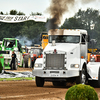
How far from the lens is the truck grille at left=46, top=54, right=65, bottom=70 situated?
17797 mm

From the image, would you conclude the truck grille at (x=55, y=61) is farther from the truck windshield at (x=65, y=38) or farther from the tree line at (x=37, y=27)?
the tree line at (x=37, y=27)

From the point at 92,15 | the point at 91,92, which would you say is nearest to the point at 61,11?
the point at 91,92

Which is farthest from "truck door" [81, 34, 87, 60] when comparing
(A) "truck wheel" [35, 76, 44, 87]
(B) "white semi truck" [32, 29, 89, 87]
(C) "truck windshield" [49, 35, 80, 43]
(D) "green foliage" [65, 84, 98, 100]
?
(D) "green foliage" [65, 84, 98, 100]

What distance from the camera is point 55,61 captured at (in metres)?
17.9

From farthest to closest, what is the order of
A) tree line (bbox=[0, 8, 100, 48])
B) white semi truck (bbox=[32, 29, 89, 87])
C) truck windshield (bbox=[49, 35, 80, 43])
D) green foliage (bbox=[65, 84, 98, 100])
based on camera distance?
tree line (bbox=[0, 8, 100, 48]) → truck windshield (bbox=[49, 35, 80, 43]) → white semi truck (bbox=[32, 29, 89, 87]) → green foliage (bbox=[65, 84, 98, 100])

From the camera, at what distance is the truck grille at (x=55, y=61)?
58.4 feet

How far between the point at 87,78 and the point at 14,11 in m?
91.7

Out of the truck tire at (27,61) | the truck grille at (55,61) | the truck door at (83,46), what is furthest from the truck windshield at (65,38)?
the truck tire at (27,61)

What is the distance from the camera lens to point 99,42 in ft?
325

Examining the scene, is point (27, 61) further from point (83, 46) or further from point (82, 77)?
point (82, 77)

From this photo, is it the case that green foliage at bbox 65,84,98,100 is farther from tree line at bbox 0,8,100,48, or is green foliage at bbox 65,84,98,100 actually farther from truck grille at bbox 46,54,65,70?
tree line at bbox 0,8,100,48

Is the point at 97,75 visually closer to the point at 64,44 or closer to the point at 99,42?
the point at 64,44

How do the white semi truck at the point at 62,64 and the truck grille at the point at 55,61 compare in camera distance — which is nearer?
the white semi truck at the point at 62,64

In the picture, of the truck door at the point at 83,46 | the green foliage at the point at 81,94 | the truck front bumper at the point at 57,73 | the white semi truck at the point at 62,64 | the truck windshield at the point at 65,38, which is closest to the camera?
the green foliage at the point at 81,94
